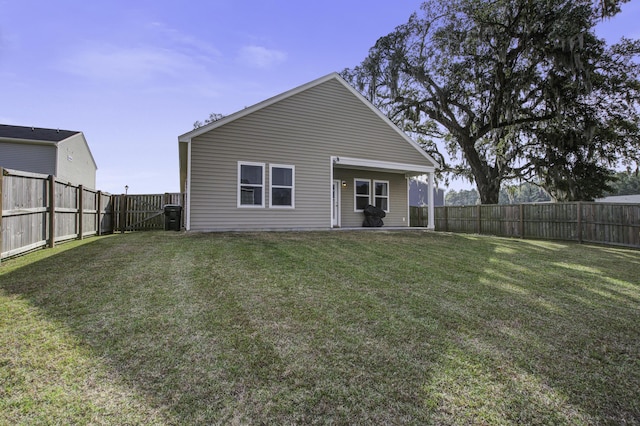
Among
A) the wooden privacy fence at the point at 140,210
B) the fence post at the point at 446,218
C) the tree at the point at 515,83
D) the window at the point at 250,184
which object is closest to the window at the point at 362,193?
the window at the point at 250,184

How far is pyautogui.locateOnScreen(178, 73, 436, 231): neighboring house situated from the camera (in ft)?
31.6

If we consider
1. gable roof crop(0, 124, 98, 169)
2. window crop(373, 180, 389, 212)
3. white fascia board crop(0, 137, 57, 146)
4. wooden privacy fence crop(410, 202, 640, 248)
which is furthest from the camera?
gable roof crop(0, 124, 98, 169)

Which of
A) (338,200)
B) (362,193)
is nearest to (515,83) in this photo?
(362,193)

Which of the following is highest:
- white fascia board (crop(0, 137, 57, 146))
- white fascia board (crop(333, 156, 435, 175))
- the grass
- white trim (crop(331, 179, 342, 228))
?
white fascia board (crop(0, 137, 57, 146))

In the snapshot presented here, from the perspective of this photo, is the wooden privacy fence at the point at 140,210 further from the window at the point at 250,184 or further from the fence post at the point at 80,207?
Answer: the window at the point at 250,184

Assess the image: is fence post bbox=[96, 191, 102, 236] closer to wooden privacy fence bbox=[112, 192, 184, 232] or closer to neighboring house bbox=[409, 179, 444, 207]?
wooden privacy fence bbox=[112, 192, 184, 232]

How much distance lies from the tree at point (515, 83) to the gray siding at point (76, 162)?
15.7 m

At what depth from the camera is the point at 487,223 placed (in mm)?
14352

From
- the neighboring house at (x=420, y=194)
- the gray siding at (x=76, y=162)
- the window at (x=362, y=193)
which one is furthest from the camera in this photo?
the neighboring house at (x=420, y=194)

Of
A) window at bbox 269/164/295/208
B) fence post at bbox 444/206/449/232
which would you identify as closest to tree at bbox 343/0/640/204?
fence post at bbox 444/206/449/232

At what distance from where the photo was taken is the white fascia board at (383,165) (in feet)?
37.3

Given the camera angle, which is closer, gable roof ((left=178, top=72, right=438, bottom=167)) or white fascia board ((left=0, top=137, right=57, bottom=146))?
gable roof ((left=178, top=72, right=438, bottom=167))

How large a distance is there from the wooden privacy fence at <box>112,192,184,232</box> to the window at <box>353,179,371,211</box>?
749 cm

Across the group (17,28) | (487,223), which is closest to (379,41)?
(487,223)
